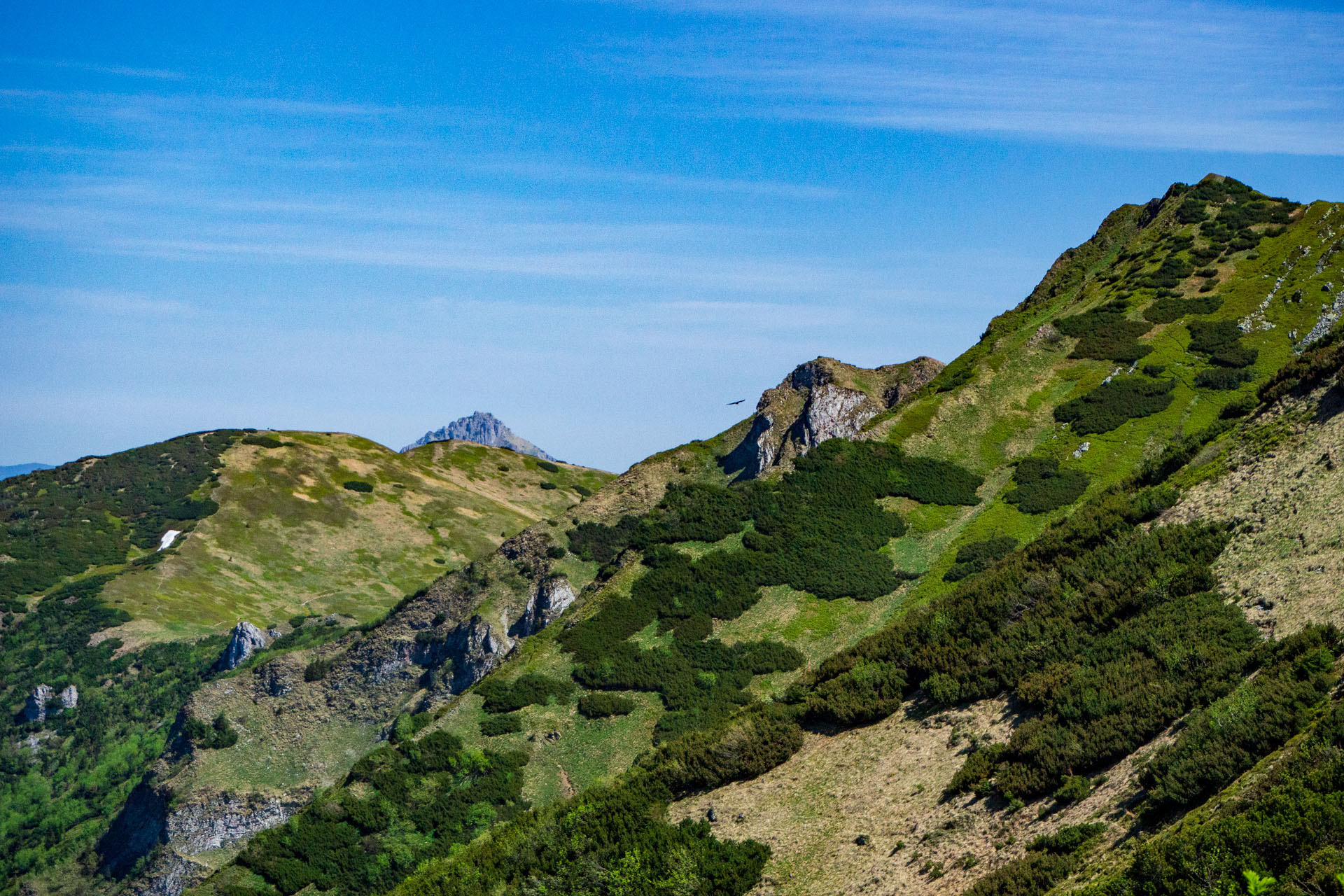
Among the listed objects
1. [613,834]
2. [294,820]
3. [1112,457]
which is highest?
[1112,457]

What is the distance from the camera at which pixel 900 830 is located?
23.5 metres

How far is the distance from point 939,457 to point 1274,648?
47.4 metres

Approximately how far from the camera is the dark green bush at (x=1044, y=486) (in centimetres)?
5850

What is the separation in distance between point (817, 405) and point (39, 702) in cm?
10562

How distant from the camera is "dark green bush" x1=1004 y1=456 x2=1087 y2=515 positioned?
58.5 meters

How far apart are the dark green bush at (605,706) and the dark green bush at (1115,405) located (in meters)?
37.0

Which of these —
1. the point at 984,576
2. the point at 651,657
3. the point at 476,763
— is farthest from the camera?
the point at 651,657

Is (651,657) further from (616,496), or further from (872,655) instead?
(616,496)

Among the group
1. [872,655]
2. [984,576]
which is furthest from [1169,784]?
[984,576]

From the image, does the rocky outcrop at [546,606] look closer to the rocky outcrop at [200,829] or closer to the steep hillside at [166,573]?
the rocky outcrop at [200,829]

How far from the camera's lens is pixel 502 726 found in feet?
174

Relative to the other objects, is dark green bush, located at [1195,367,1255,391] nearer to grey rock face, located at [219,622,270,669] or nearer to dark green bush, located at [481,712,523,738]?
dark green bush, located at [481,712,523,738]

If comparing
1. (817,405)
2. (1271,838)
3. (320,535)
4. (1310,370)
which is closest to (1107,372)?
(817,405)

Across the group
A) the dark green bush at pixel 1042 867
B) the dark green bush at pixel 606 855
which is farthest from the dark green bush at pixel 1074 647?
the dark green bush at pixel 606 855
